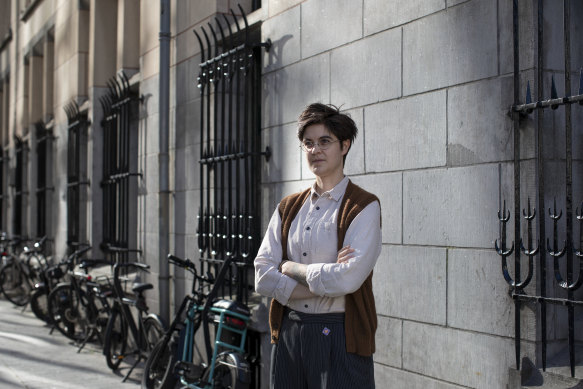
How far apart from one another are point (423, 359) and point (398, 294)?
416 mm

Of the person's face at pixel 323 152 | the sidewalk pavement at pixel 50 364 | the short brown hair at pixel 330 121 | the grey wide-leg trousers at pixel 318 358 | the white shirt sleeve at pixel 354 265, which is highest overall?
the short brown hair at pixel 330 121

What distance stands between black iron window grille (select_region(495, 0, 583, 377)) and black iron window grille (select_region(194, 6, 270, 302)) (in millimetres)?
2817

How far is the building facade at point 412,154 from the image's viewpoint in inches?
143

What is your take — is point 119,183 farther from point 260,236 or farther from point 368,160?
point 368,160

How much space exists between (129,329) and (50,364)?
867 millimetres

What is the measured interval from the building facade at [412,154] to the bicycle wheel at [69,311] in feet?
5.76

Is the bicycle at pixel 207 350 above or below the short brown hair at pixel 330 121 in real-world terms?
below

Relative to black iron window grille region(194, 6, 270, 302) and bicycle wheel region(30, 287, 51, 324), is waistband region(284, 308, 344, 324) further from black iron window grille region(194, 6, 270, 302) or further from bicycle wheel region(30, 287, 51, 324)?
bicycle wheel region(30, 287, 51, 324)

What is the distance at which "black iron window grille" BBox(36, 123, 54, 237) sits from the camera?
1370 cm

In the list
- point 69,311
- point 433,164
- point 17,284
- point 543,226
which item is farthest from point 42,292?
point 543,226

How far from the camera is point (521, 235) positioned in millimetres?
3654

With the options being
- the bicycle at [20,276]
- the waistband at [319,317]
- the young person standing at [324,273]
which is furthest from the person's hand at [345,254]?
the bicycle at [20,276]

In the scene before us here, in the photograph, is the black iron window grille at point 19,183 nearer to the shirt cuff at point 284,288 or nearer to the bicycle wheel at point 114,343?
the bicycle wheel at point 114,343

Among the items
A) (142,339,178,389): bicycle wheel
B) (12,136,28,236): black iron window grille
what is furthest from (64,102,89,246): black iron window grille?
(142,339,178,389): bicycle wheel
